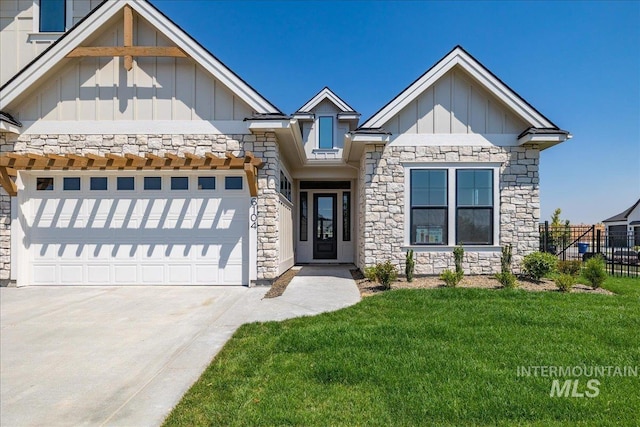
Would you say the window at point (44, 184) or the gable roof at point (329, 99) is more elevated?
the gable roof at point (329, 99)

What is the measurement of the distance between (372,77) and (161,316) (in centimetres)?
1490

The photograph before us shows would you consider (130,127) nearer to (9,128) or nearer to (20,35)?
(9,128)

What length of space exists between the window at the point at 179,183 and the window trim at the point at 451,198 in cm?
582

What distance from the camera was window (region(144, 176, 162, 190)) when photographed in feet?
29.5

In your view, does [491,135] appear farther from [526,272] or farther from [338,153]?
[338,153]

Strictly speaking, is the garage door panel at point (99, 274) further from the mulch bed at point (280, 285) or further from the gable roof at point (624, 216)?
the gable roof at point (624, 216)

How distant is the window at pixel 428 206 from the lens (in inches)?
384

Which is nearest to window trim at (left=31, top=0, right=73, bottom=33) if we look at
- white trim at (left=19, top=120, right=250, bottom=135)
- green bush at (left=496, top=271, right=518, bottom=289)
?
white trim at (left=19, top=120, right=250, bottom=135)

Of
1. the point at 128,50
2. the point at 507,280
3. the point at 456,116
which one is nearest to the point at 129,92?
the point at 128,50

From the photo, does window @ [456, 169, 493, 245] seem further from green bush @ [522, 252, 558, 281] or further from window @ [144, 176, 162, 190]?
window @ [144, 176, 162, 190]

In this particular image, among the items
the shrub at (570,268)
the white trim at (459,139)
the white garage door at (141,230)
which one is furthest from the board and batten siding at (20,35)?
the shrub at (570,268)

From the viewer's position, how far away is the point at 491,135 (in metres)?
9.76

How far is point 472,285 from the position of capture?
27.7ft

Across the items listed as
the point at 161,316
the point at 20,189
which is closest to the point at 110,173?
the point at 20,189
